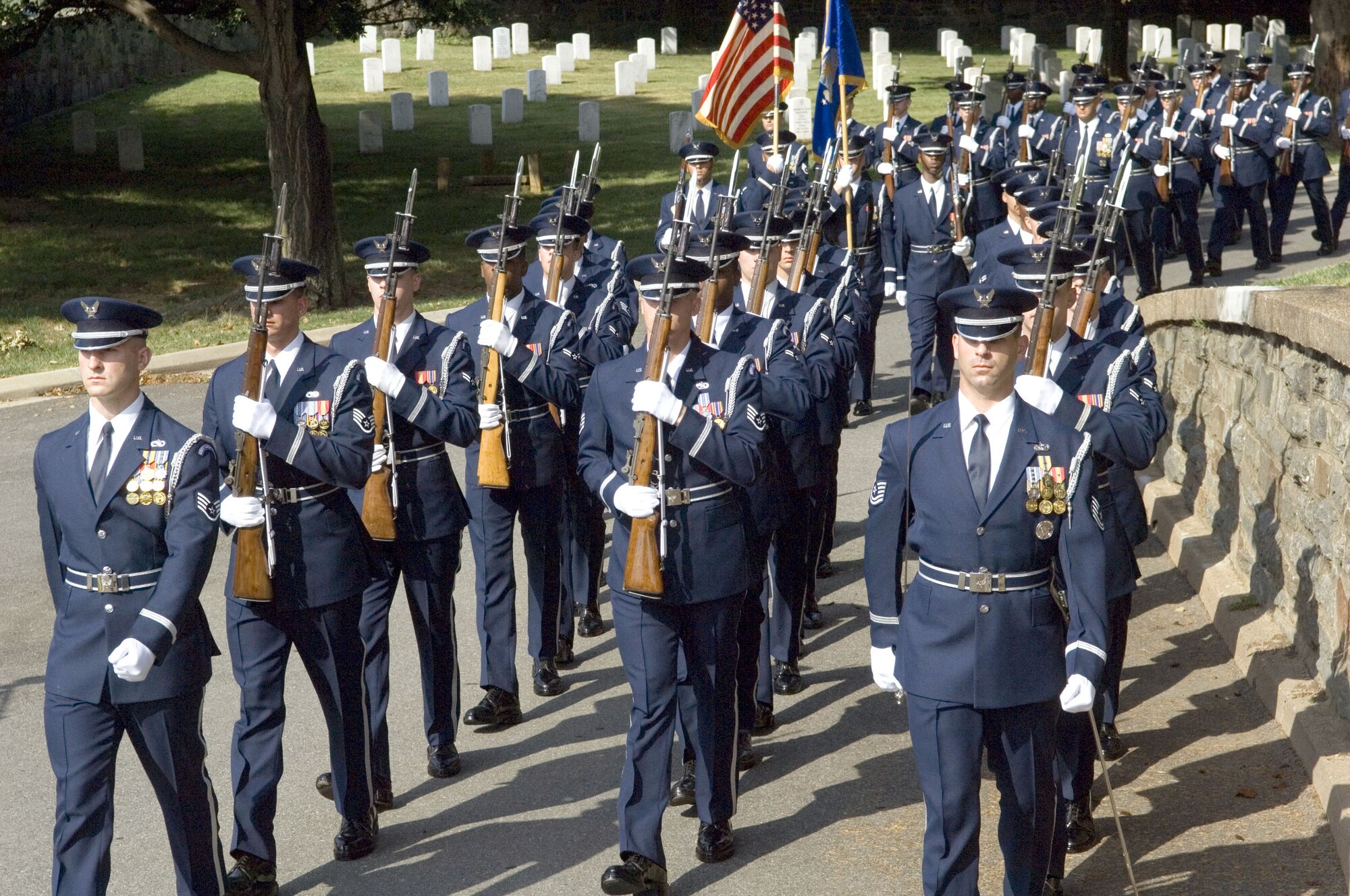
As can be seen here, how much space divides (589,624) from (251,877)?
311cm

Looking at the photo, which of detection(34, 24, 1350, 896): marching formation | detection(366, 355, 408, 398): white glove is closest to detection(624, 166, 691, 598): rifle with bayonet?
detection(34, 24, 1350, 896): marching formation

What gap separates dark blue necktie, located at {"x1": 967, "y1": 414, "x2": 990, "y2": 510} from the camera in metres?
4.69

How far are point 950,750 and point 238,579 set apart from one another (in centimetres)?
245

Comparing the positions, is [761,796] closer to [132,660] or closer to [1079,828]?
[1079,828]

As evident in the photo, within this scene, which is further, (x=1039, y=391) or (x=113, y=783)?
(x=1039, y=391)

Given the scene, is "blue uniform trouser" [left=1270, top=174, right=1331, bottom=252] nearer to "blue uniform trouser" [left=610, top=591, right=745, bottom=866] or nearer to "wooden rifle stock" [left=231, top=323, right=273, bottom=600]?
"blue uniform trouser" [left=610, top=591, right=745, bottom=866]

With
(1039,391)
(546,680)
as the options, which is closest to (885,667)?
(1039,391)

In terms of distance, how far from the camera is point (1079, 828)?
5773 millimetres

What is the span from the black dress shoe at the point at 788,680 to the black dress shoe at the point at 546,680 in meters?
1.03

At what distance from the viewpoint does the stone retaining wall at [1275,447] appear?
6508 mm

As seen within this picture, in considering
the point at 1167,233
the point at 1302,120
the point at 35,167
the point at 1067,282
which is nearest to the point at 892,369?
the point at 1167,233

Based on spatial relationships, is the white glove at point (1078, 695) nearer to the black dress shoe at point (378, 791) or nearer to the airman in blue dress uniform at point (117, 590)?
the airman in blue dress uniform at point (117, 590)

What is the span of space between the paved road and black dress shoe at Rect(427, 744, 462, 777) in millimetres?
Result: 54

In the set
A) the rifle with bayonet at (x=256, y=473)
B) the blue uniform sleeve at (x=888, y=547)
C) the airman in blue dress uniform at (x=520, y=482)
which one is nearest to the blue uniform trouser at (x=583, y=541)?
the airman in blue dress uniform at (x=520, y=482)
